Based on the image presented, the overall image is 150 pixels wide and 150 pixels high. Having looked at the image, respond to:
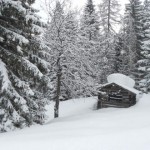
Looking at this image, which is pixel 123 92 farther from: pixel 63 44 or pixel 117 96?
pixel 63 44

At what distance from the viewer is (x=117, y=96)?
2789cm

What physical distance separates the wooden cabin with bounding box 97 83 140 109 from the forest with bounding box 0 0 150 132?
370cm

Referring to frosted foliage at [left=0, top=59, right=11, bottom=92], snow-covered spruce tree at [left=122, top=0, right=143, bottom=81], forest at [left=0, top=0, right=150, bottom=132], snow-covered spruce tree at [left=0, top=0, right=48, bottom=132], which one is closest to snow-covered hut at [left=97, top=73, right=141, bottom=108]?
forest at [left=0, top=0, right=150, bottom=132]

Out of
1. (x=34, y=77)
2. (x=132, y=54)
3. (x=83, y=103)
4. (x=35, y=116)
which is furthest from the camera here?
(x=132, y=54)

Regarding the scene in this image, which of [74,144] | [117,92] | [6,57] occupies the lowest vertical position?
[117,92]

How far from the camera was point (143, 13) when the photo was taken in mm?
41031

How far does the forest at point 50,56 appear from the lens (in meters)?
13.1

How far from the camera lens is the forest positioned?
13078 millimetres

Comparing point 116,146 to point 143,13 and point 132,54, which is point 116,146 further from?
point 143,13

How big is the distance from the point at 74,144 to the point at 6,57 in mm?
6710

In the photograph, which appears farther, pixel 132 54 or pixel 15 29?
pixel 132 54

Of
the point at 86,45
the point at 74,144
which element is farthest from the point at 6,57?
the point at 86,45

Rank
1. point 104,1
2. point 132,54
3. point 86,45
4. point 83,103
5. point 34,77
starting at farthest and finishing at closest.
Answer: point 104,1 < point 132,54 < point 83,103 < point 86,45 < point 34,77

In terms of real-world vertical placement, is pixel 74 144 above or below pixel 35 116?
above
